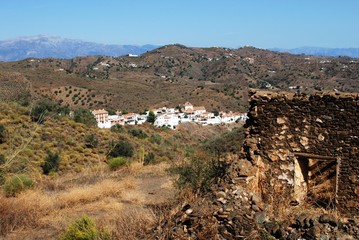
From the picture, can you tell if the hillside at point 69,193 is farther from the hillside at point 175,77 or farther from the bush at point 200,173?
the hillside at point 175,77

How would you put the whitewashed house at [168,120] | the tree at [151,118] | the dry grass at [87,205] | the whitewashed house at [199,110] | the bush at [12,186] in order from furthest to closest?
the whitewashed house at [199,110] < the whitewashed house at [168,120] < the tree at [151,118] < the bush at [12,186] < the dry grass at [87,205]

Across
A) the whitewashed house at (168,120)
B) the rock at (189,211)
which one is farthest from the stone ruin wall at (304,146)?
the whitewashed house at (168,120)

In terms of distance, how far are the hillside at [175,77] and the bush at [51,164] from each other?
35.7 m

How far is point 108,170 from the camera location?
1608 centimetres

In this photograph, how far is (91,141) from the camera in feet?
82.4

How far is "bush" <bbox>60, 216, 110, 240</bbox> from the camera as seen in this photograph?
6.80 metres

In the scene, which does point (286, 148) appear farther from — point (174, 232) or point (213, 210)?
point (174, 232)

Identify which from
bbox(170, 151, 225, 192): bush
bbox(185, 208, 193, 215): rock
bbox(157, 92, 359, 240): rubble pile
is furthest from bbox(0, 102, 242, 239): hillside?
bbox(157, 92, 359, 240): rubble pile

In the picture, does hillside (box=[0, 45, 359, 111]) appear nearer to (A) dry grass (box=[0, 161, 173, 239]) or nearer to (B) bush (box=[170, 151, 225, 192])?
(A) dry grass (box=[0, 161, 173, 239])

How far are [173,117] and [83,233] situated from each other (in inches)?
2194

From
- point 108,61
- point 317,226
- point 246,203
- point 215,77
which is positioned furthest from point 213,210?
point 108,61

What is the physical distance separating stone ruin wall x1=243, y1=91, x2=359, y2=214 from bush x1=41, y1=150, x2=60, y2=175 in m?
13.1

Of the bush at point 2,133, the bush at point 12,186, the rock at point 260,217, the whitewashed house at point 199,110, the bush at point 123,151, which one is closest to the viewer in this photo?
the rock at point 260,217

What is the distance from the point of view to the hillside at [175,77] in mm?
71750
